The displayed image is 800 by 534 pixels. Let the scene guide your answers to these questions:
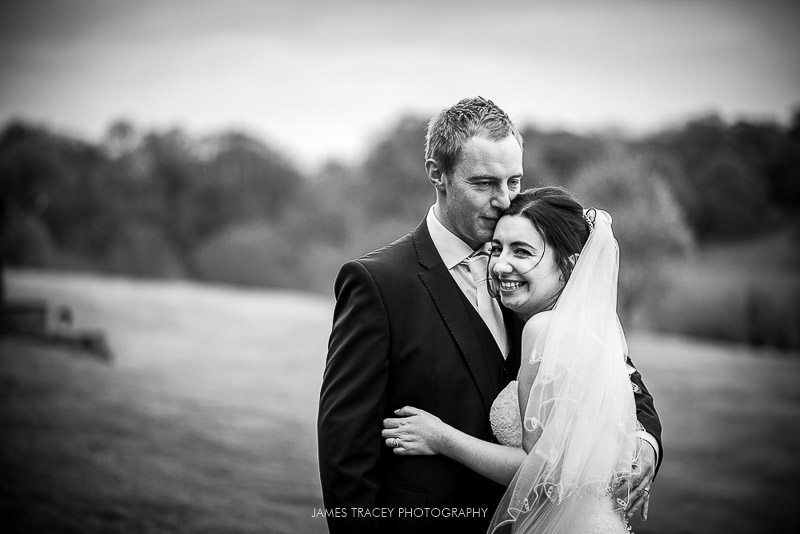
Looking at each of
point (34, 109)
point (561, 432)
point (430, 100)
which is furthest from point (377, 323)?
point (430, 100)

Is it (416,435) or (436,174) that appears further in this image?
(436,174)

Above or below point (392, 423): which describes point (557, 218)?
above

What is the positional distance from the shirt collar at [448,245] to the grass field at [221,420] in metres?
6.33

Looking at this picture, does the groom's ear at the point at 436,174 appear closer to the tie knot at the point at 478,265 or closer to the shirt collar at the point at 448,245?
the shirt collar at the point at 448,245

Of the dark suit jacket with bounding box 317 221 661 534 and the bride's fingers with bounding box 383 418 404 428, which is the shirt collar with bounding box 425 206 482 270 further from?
the bride's fingers with bounding box 383 418 404 428

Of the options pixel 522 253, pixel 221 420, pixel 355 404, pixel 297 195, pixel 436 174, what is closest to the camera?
pixel 355 404

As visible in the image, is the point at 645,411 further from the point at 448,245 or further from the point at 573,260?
the point at 448,245

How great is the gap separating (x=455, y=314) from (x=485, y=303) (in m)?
0.18

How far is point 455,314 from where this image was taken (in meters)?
3.17

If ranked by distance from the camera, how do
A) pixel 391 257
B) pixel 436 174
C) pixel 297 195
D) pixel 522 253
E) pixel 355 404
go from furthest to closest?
pixel 297 195, pixel 436 174, pixel 391 257, pixel 522 253, pixel 355 404

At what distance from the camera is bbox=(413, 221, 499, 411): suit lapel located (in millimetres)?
3107

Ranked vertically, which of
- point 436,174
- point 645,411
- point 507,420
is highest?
point 436,174

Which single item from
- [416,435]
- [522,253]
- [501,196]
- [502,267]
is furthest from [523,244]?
[416,435]

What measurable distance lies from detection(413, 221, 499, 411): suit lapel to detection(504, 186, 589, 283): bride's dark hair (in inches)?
15.1
